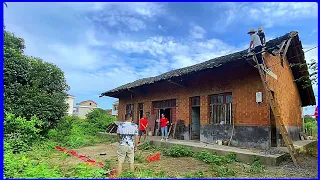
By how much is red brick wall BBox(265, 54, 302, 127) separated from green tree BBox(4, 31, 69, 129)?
9.97 metres

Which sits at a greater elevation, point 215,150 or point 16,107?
point 16,107

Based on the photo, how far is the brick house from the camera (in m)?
9.56

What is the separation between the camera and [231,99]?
419 inches

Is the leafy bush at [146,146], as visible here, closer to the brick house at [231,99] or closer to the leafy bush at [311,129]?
the brick house at [231,99]

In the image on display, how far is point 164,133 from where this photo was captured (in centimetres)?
1277

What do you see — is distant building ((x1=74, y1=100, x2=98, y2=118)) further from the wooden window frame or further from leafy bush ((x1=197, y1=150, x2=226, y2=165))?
leafy bush ((x1=197, y1=150, x2=226, y2=165))

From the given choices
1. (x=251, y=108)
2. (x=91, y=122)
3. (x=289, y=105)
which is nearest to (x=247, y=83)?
(x=251, y=108)

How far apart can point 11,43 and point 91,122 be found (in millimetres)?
9070

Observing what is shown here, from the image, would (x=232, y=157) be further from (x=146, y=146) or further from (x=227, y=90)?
(x=146, y=146)

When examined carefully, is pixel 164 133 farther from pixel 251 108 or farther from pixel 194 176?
pixel 194 176

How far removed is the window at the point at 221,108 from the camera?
1065cm

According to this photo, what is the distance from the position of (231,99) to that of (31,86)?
9040 millimetres

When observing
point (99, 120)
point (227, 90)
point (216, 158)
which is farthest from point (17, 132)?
point (99, 120)

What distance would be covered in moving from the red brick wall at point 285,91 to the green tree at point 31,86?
9.97m
